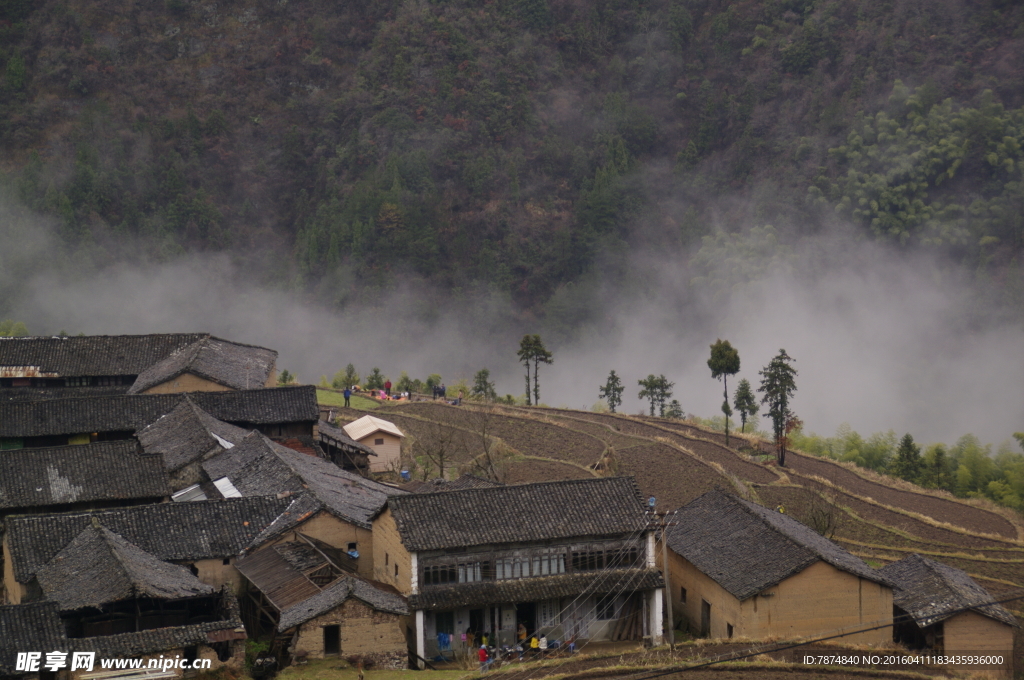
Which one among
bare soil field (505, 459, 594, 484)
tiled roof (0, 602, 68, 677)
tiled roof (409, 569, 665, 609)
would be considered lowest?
tiled roof (0, 602, 68, 677)

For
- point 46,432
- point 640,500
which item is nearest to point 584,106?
point 46,432

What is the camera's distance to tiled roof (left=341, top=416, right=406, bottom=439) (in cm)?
5156

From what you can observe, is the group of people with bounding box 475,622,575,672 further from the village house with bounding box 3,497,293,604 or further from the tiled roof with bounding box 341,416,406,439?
the tiled roof with bounding box 341,416,406,439

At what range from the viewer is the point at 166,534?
35.2 metres

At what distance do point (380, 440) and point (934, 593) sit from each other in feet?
82.0

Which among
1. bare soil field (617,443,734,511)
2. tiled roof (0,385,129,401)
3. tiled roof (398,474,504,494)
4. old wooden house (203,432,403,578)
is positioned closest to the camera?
old wooden house (203,432,403,578)

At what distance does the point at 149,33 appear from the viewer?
135 m

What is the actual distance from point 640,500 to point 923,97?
293 feet

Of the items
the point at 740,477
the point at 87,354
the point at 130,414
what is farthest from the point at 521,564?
the point at 87,354

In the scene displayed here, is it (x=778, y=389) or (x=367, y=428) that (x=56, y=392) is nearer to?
(x=367, y=428)

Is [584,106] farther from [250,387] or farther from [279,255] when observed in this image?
[250,387]

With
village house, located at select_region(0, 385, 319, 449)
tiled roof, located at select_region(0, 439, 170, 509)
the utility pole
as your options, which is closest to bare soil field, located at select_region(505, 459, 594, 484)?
village house, located at select_region(0, 385, 319, 449)

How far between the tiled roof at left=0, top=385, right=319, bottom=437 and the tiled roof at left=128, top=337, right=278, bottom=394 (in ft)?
9.99

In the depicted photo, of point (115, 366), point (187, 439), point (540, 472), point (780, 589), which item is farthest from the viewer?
point (115, 366)
